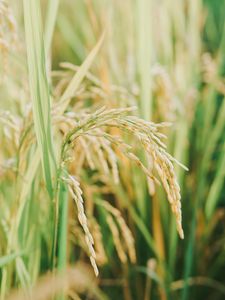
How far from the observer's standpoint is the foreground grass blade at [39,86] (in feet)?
2.62

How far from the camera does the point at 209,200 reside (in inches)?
55.1

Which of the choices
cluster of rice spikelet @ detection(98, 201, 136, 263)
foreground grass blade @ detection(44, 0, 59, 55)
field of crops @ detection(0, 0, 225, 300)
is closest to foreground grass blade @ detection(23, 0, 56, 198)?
field of crops @ detection(0, 0, 225, 300)

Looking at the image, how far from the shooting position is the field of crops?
827 mm

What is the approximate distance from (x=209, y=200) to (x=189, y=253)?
0.85ft

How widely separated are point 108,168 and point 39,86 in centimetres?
70

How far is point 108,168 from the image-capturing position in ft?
4.90

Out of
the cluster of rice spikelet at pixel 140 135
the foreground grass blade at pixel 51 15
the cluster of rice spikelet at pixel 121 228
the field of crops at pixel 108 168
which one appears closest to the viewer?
the cluster of rice spikelet at pixel 140 135

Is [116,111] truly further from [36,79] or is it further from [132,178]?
[132,178]

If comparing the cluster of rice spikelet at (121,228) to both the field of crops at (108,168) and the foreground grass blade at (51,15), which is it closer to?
the field of crops at (108,168)

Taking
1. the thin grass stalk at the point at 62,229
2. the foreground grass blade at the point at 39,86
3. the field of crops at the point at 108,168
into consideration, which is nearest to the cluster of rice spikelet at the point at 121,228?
the field of crops at the point at 108,168

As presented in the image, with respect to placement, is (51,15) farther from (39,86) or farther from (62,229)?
(62,229)

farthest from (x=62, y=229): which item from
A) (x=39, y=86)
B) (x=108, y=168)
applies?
(x=108, y=168)

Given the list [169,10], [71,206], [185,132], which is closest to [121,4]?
[169,10]

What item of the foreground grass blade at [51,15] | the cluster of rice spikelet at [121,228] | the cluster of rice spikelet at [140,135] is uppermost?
the foreground grass blade at [51,15]
